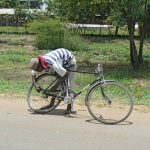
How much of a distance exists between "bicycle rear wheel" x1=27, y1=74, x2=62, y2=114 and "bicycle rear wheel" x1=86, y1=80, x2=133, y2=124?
70 centimetres

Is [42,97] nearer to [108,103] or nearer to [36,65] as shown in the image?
[36,65]

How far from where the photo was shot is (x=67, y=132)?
26.1 ft

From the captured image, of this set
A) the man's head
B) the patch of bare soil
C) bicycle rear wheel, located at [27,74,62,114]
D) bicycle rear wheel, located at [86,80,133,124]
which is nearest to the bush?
the patch of bare soil

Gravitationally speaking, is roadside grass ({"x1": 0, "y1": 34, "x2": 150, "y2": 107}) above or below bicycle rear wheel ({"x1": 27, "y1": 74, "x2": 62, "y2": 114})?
below

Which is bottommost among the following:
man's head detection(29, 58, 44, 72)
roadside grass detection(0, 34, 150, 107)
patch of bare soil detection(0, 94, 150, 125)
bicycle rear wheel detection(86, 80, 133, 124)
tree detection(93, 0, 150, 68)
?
roadside grass detection(0, 34, 150, 107)

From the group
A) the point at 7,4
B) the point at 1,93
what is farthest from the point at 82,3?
the point at 7,4

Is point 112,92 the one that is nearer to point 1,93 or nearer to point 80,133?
point 80,133

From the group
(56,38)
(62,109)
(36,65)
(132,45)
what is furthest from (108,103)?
(56,38)

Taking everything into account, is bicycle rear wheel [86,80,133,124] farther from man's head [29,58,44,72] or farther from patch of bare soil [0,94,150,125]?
man's head [29,58,44,72]

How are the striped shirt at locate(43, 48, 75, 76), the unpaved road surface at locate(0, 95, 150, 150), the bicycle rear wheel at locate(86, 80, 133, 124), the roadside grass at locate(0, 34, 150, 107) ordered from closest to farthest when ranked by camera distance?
the unpaved road surface at locate(0, 95, 150, 150)
the bicycle rear wheel at locate(86, 80, 133, 124)
the striped shirt at locate(43, 48, 75, 76)
the roadside grass at locate(0, 34, 150, 107)

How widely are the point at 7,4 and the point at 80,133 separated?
62.4m

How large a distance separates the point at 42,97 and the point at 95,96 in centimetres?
123

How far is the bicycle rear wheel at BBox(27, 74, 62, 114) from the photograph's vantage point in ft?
31.0

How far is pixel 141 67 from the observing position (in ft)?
60.2
